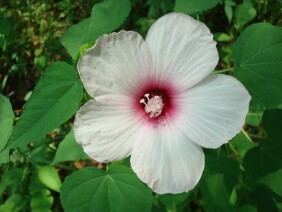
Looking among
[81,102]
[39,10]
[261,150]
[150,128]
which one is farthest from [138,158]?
[39,10]

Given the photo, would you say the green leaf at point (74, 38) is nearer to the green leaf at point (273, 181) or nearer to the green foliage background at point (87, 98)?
the green foliage background at point (87, 98)

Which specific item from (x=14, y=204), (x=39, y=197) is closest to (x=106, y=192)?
(x=39, y=197)

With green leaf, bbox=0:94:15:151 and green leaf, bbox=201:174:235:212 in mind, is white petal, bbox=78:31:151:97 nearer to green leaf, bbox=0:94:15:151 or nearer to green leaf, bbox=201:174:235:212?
green leaf, bbox=0:94:15:151

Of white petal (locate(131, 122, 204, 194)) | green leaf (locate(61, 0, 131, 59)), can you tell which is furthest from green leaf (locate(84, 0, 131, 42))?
white petal (locate(131, 122, 204, 194))

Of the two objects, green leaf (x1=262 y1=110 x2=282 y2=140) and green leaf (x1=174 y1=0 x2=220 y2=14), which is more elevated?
green leaf (x1=174 y1=0 x2=220 y2=14)

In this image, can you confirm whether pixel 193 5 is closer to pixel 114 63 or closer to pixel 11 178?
pixel 114 63

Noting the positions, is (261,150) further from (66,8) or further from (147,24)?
(66,8)
